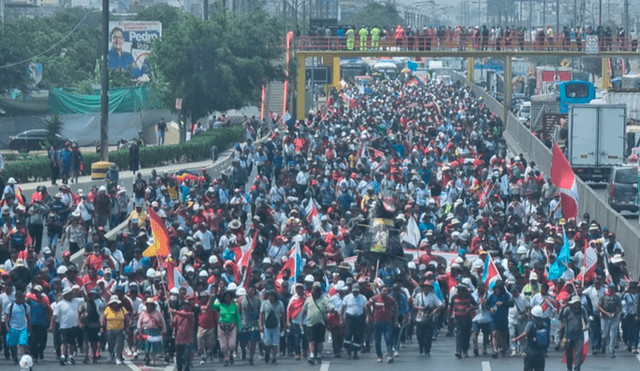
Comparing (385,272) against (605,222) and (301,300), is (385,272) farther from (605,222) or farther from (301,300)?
(605,222)

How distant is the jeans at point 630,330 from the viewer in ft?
65.7

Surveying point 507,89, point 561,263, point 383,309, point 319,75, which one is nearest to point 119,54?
point 319,75

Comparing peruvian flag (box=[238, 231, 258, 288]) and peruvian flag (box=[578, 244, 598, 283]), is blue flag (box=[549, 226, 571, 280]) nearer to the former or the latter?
peruvian flag (box=[578, 244, 598, 283])

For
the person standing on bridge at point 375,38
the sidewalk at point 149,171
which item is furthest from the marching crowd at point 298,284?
the person standing on bridge at point 375,38

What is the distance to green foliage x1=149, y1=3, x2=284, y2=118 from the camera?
5275 cm

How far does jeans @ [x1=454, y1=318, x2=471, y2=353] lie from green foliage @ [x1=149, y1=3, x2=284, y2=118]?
109 ft

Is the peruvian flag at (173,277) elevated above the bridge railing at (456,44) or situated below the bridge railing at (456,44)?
below

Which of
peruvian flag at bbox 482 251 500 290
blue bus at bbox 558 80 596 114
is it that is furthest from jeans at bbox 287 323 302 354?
blue bus at bbox 558 80 596 114

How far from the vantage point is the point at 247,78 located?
178 feet

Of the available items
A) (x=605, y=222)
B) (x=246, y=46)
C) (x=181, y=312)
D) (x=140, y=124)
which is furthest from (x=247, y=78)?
(x=181, y=312)

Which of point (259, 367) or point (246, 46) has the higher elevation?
point (246, 46)

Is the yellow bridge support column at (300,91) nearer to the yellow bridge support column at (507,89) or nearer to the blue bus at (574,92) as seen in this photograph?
the yellow bridge support column at (507,89)

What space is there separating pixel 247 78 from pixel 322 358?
114ft

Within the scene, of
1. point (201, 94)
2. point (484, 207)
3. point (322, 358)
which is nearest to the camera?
point (322, 358)
